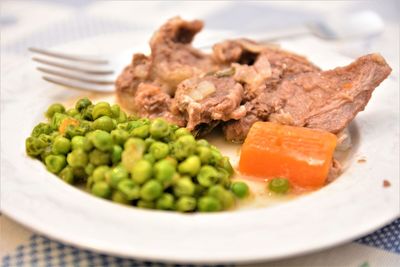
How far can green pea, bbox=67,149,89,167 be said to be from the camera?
344 centimetres

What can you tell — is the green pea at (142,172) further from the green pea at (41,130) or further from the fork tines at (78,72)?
the fork tines at (78,72)

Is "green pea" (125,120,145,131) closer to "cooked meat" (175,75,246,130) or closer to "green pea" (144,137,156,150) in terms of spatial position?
"green pea" (144,137,156,150)

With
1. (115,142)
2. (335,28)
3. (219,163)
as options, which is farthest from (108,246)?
(335,28)

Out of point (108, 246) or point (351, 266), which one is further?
point (351, 266)

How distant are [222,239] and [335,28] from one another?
410 centimetres

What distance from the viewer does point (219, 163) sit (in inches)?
141

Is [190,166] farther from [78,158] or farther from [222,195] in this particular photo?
[78,158]

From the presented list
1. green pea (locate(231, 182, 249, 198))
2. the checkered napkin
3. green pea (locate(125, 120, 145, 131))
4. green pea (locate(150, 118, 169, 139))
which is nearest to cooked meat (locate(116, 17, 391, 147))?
green pea (locate(125, 120, 145, 131))

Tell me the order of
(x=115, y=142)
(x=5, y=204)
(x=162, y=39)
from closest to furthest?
(x=5, y=204) → (x=115, y=142) → (x=162, y=39)

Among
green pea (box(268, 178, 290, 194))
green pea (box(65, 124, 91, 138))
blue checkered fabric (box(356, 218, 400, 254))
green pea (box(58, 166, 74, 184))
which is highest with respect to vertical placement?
green pea (box(65, 124, 91, 138))

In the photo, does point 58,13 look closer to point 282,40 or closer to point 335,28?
point 282,40

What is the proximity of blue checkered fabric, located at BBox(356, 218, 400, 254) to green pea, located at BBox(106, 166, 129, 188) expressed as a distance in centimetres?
149

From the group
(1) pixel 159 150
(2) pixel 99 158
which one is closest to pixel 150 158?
(1) pixel 159 150

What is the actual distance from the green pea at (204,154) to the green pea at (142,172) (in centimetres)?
40
